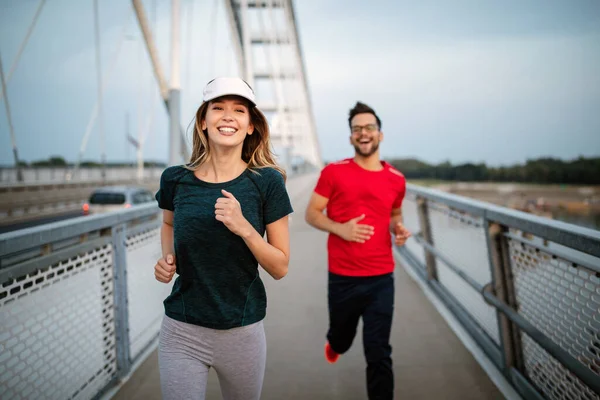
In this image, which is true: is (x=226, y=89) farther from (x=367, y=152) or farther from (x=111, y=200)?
(x=111, y=200)

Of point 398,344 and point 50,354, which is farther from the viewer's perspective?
point 398,344

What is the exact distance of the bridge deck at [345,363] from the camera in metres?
2.53

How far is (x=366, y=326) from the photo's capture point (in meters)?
2.38

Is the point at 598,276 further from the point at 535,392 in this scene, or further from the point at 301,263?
the point at 301,263

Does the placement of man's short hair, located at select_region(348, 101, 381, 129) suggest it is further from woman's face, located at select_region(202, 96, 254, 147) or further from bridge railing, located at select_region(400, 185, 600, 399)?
woman's face, located at select_region(202, 96, 254, 147)

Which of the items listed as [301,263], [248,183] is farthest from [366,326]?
[301,263]

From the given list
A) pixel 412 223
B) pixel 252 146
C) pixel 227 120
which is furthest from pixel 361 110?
pixel 412 223

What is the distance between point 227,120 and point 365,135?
1.25 m

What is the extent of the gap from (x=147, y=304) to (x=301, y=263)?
9.78 ft

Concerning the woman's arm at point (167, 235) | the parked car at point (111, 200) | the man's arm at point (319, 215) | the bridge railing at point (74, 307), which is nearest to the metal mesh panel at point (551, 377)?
the man's arm at point (319, 215)

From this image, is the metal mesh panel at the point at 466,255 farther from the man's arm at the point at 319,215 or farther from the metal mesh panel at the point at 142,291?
the metal mesh panel at the point at 142,291

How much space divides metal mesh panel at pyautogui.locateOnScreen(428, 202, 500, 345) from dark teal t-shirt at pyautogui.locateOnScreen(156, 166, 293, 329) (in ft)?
6.28

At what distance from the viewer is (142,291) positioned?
304 cm

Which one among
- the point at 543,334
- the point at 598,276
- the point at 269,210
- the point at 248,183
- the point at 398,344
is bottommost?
the point at 398,344
